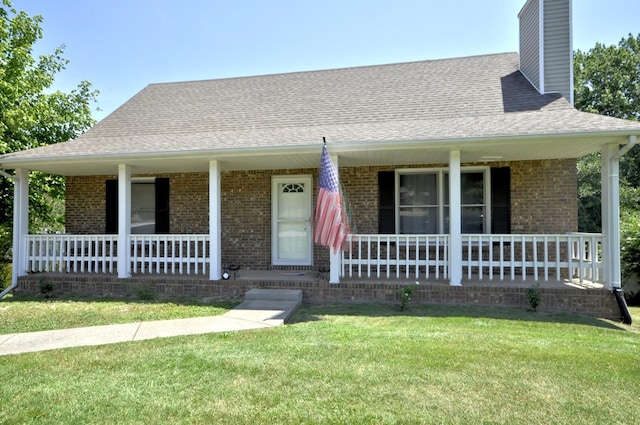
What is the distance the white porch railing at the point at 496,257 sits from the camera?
21.1 feet

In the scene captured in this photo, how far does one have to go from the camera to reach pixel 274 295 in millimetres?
6773

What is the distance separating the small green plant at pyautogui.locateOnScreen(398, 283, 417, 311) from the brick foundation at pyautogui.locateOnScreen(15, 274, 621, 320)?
0.80ft

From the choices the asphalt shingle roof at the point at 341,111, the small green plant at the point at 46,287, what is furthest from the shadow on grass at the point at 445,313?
the small green plant at the point at 46,287

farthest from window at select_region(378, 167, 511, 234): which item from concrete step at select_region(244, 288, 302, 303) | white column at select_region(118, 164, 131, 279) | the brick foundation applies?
white column at select_region(118, 164, 131, 279)

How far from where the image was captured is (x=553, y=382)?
A: 134 inches

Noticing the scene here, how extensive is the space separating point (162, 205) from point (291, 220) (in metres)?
3.37

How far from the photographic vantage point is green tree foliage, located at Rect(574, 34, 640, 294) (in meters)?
19.9

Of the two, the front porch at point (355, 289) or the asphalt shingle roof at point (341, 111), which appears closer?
the front porch at point (355, 289)

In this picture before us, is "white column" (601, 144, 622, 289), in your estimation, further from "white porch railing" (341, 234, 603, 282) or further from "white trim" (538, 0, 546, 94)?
"white trim" (538, 0, 546, 94)

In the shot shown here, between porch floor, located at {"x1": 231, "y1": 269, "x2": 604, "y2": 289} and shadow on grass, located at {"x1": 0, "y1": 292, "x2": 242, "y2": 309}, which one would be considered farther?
shadow on grass, located at {"x1": 0, "y1": 292, "x2": 242, "y2": 309}

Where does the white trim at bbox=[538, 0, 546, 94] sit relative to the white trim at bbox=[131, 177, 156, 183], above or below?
above

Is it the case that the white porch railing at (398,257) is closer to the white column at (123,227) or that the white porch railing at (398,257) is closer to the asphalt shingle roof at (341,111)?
the asphalt shingle roof at (341,111)

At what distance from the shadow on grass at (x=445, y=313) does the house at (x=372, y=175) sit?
65cm

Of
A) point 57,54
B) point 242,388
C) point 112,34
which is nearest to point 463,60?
point 242,388
